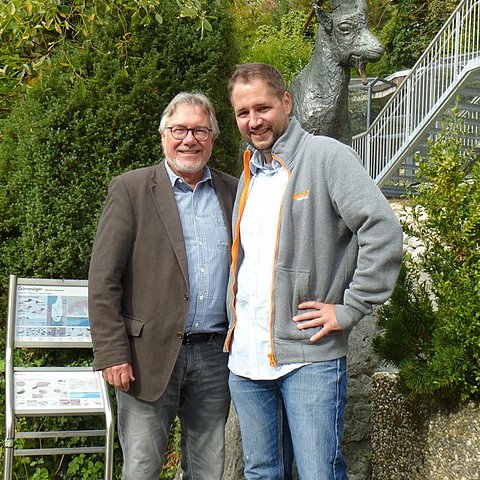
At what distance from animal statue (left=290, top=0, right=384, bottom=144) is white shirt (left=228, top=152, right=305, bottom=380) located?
2.07m

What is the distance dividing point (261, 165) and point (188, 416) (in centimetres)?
115

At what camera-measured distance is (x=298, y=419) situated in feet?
9.04

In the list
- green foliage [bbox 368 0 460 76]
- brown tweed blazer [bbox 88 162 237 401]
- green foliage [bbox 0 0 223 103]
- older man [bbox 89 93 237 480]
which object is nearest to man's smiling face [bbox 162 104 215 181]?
older man [bbox 89 93 237 480]

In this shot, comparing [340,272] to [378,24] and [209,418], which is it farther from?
[378,24]

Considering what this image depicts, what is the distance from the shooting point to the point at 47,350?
16.8 feet

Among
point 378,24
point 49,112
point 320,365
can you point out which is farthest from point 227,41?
point 378,24

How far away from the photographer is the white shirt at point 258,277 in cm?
281

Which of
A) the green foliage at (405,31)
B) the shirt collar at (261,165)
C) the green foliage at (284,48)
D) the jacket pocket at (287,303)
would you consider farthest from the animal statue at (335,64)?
the green foliage at (405,31)

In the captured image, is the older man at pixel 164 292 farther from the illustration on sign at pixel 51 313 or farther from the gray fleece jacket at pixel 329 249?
the illustration on sign at pixel 51 313

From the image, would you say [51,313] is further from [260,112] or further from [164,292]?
[260,112]

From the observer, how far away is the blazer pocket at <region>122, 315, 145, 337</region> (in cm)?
313

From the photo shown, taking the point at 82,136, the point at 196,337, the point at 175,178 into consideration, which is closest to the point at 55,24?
the point at 82,136

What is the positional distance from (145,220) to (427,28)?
2141cm

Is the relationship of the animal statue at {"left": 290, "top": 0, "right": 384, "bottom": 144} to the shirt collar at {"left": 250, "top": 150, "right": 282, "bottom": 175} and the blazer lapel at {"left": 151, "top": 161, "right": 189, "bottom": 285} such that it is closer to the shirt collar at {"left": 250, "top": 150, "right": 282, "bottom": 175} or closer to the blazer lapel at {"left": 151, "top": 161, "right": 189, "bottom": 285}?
the blazer lapel at {"left": 151, "top": 161, "right": 189, "bottom": 285}
